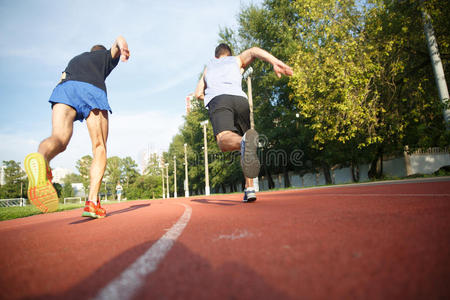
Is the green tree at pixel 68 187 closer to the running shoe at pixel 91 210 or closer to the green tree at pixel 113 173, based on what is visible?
the green tree at pixel 113 173

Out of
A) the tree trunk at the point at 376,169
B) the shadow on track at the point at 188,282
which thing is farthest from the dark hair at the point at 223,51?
the tree trunk at the point at 376,169

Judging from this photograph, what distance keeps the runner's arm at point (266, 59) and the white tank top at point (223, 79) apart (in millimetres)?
162

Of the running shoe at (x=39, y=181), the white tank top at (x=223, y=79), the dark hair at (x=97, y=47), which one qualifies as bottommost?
the running shoe at (x=39, y=181)

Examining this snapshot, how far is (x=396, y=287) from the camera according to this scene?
76 centimetres

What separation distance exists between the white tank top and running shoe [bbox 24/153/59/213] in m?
2.45

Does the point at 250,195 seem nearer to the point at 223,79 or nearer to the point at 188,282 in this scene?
the point at 223,79

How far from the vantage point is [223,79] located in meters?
4.14

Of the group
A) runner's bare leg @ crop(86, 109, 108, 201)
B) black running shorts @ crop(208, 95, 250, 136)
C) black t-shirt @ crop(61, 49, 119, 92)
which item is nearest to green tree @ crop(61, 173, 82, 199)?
runner's bare leg @ crop(86, 109, 108, 201)

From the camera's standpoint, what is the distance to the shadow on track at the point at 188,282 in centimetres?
79

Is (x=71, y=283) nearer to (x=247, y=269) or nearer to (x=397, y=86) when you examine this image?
(x=247, y=269)

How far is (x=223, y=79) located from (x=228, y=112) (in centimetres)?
60

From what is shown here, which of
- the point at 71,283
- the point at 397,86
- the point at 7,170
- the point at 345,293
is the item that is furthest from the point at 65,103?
the point at 7,170

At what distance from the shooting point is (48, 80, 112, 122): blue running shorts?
329cm

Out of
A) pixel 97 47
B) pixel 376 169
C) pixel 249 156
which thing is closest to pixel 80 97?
pixel 97 47
